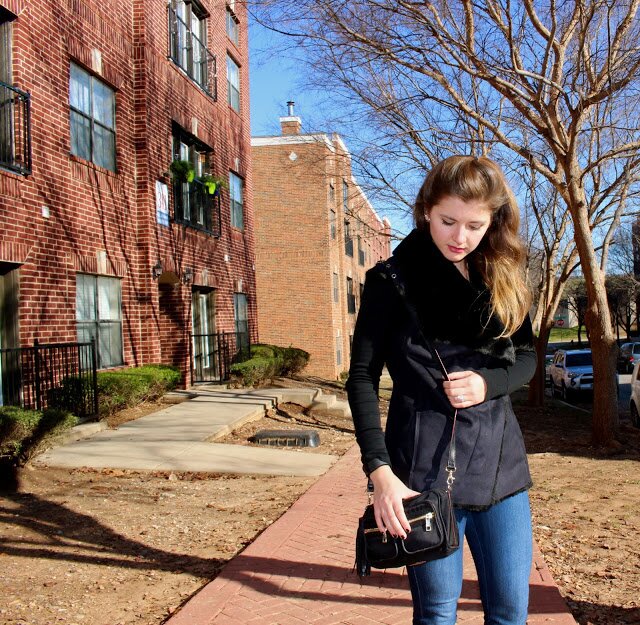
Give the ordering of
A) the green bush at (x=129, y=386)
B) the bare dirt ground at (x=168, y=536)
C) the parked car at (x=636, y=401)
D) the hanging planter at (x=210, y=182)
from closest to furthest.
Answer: the bare dirt ground at (x=168, y=536)
the green bush at (x=129, y=386)
the parked car at (x=636, y=401)
the hanging planter at (x=210, y=182)

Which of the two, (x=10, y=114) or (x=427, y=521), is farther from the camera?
(x=10, y=114)

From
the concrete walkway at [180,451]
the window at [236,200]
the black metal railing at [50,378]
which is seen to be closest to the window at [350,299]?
the window at [236,200]

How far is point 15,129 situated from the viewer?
9109 mm

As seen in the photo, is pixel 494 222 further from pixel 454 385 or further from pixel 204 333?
pixel 204 333

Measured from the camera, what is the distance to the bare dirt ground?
4203mm

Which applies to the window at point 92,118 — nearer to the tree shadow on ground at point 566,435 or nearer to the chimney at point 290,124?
the tree shadow on ground at point 566,435

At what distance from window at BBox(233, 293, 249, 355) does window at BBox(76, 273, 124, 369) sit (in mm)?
6028

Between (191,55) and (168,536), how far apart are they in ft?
41.2

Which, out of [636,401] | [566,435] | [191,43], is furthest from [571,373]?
[191,43]

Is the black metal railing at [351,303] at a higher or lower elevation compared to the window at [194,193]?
lower

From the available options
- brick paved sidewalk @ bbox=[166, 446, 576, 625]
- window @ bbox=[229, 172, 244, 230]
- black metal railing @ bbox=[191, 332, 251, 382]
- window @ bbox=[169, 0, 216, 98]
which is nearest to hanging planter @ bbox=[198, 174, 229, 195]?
window @ bbox=[169, 0, 216, 98]

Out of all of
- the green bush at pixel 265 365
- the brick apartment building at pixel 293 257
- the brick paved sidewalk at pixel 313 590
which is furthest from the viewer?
the brick apartment building at pixel 293 257

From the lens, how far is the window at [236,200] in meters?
18.5

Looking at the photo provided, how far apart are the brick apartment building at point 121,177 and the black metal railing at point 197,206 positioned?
0.05 m
